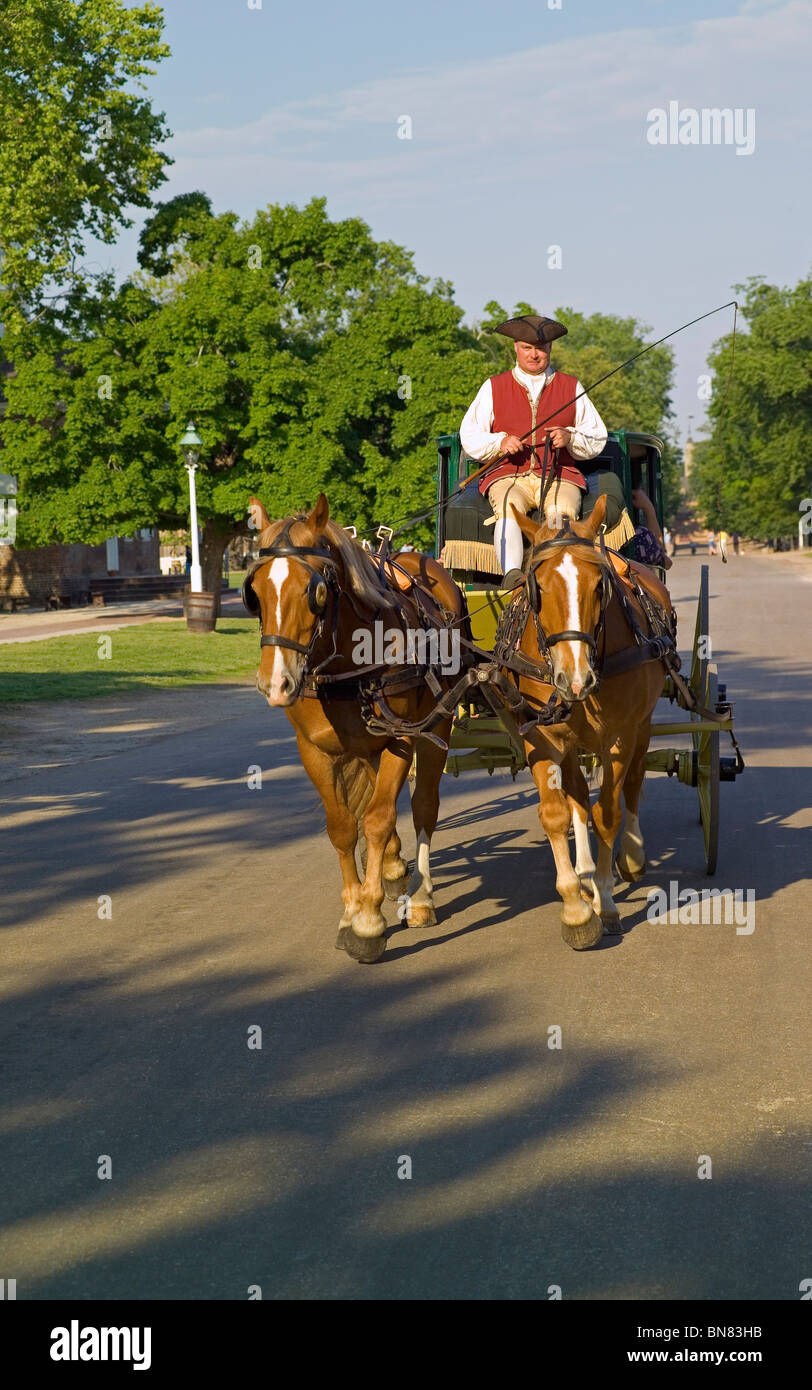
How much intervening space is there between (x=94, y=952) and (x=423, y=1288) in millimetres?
4049

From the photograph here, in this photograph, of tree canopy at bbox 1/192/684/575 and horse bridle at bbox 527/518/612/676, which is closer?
horse bridle at bbox 527/518/612/676

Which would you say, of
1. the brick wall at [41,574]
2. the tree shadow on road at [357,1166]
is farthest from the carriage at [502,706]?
the brick wall at [41,574]

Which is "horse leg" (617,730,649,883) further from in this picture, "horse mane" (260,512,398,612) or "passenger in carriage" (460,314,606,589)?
"horse mane" (260,512,398,612)

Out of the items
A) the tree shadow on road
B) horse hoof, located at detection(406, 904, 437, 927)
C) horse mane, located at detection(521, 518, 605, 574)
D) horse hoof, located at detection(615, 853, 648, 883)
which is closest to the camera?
the tree shadow on road

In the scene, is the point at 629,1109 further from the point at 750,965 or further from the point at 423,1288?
the point at 750,965

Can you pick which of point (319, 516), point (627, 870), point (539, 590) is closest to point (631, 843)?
point (627, 870)

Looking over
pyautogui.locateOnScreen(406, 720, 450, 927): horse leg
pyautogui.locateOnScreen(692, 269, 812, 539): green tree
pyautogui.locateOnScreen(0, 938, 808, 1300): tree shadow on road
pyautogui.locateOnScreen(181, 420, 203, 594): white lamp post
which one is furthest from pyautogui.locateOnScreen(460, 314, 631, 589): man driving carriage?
pyautogui.locateOnScreen(692, 269, 812, 539): green tree

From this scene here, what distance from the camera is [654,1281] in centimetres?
396

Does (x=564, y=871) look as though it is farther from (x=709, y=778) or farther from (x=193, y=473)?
(x=193, y=473)

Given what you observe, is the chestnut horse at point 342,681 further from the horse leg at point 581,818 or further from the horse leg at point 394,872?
the horse leg at point 394,872

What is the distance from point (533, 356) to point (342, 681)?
261 centimetres

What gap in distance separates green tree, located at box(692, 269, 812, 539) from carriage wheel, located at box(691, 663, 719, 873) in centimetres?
7560

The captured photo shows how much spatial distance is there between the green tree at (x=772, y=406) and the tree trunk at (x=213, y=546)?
167ft

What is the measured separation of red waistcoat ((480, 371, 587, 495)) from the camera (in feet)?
28.4
